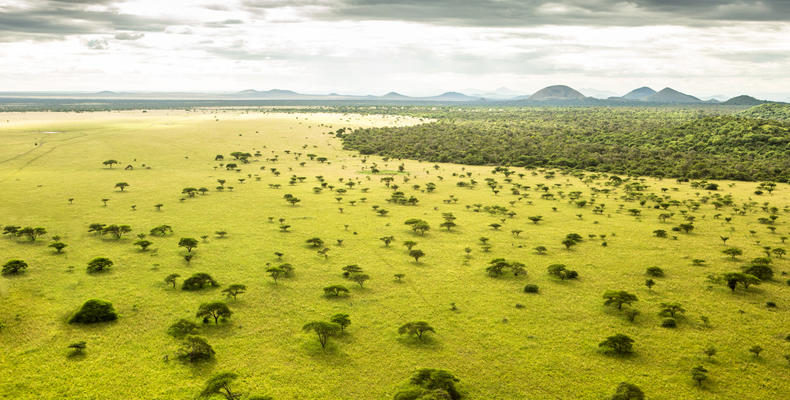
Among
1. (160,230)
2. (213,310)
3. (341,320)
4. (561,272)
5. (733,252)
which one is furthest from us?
(160,230)

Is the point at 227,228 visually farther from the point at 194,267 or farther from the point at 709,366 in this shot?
the point at 709,366

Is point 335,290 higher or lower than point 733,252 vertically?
lower

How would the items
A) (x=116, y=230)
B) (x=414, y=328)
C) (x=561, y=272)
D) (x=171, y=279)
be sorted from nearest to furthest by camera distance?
1. (x=414, y=328)
2. (x=171, y=279)
3. (x=561, y=272)
4. (x=116, y=230)

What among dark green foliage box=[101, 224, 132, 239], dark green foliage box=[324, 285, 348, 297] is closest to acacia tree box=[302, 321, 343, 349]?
dark green foliage box=[324, 285, 348, 297]

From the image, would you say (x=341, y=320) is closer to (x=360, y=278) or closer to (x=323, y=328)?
(x=323, y=328)

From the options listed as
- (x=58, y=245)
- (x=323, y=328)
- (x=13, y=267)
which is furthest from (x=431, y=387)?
(x=58, y=245)

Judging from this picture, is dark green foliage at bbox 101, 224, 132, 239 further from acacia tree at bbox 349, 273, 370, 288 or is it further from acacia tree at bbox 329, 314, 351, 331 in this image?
acacia tree at bbox 329, 314, 351, 331

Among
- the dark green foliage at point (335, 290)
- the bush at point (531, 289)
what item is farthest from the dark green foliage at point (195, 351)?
the bush at point (531, 289)
